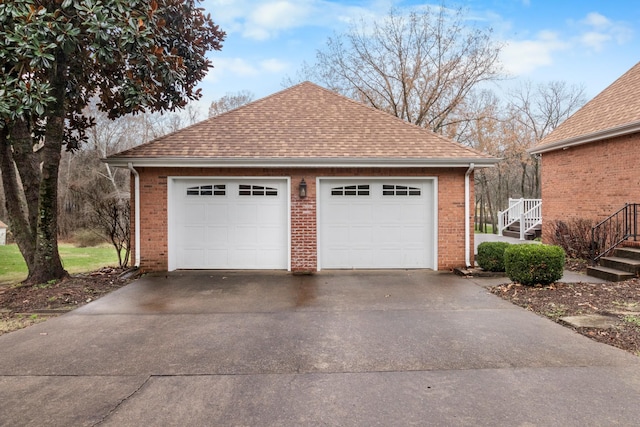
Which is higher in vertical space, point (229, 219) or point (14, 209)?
point (14, 209)

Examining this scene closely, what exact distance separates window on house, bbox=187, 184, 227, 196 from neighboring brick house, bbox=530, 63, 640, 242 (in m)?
9.70

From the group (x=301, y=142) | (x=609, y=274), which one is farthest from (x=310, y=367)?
(x=609, y=274)

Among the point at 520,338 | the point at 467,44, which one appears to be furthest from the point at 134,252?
the point at 467,44

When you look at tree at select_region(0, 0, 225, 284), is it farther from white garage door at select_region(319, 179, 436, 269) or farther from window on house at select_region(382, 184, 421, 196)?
window on house at select_region(382, 184, 421, 196)

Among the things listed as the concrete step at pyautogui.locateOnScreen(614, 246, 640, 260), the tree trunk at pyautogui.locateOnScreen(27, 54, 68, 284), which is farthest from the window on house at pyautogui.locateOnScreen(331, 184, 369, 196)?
the concrete step at pyautogui.locateOnScreen(614, 246, 640, 260)

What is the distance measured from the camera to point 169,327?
4977 mm

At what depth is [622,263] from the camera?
308 inches

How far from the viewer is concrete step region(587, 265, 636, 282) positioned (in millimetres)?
7398

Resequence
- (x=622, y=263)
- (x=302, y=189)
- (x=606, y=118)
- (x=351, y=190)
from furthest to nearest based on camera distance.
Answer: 1. (x=606, y=118)
2. (x=351, y=190)
3. (x=302, y=189)
4. (x=622, y=263)

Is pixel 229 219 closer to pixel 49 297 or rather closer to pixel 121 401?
pixel 49 297

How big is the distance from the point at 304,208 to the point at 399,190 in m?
2.32

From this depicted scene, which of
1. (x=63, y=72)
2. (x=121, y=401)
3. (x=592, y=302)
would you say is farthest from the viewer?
(x=63, y=72)

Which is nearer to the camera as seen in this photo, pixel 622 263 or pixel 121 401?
pixel 121 401

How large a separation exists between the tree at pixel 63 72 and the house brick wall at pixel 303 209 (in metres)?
1.67
